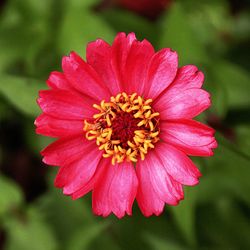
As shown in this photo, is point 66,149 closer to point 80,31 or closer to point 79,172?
point 79,172

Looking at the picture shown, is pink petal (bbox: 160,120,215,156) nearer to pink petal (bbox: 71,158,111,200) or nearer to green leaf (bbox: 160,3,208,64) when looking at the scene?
pink petal (bbox: 71,158,111,200)

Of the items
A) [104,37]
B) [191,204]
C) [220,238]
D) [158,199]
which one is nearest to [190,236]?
[191,204]

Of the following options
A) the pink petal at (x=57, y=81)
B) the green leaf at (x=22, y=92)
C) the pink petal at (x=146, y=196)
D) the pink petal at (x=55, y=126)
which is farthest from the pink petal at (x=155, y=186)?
the green leaf at (x=22, y=92)

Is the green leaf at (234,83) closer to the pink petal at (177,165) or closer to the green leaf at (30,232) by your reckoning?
the pink petal at (177,165)

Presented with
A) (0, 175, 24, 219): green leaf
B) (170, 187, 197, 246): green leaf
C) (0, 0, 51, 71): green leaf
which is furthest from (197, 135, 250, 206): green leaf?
(0, 0, 51, 71): green leaf

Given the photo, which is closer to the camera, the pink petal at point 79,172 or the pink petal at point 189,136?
the pink petal at point 189,136

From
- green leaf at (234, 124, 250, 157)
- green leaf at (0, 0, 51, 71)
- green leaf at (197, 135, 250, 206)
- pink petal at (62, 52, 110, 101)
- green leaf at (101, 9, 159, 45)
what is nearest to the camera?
pink petal at (62, 52, 110, 101)

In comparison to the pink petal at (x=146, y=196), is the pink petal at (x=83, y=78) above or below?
above

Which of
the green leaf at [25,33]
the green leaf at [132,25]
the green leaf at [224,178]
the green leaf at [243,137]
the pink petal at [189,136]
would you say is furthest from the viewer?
the green leaf at [132,25]
